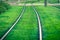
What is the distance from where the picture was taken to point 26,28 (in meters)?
8.88

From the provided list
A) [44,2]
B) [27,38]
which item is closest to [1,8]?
[44,2]

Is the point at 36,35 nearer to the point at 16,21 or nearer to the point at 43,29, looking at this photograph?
the point at 43,29

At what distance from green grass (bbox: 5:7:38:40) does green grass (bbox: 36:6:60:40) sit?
13.5 inches

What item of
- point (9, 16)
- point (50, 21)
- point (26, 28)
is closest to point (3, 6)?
point (9, 16)

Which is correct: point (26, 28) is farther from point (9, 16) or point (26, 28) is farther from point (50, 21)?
point (9, 16)

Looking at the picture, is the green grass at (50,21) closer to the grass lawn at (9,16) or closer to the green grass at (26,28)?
the green grass at (26,28)

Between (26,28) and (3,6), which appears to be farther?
(3,6)

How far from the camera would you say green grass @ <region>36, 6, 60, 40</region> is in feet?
27.0

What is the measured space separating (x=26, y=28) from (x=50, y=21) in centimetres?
122

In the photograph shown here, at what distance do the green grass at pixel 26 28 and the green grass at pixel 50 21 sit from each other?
34cm

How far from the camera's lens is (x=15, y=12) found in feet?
33.2

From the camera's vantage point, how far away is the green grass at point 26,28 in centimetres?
810

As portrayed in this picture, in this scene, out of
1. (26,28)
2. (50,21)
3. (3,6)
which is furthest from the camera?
(3,6)

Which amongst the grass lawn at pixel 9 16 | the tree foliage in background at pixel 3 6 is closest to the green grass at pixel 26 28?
the grass lawn at pixel 9 16
